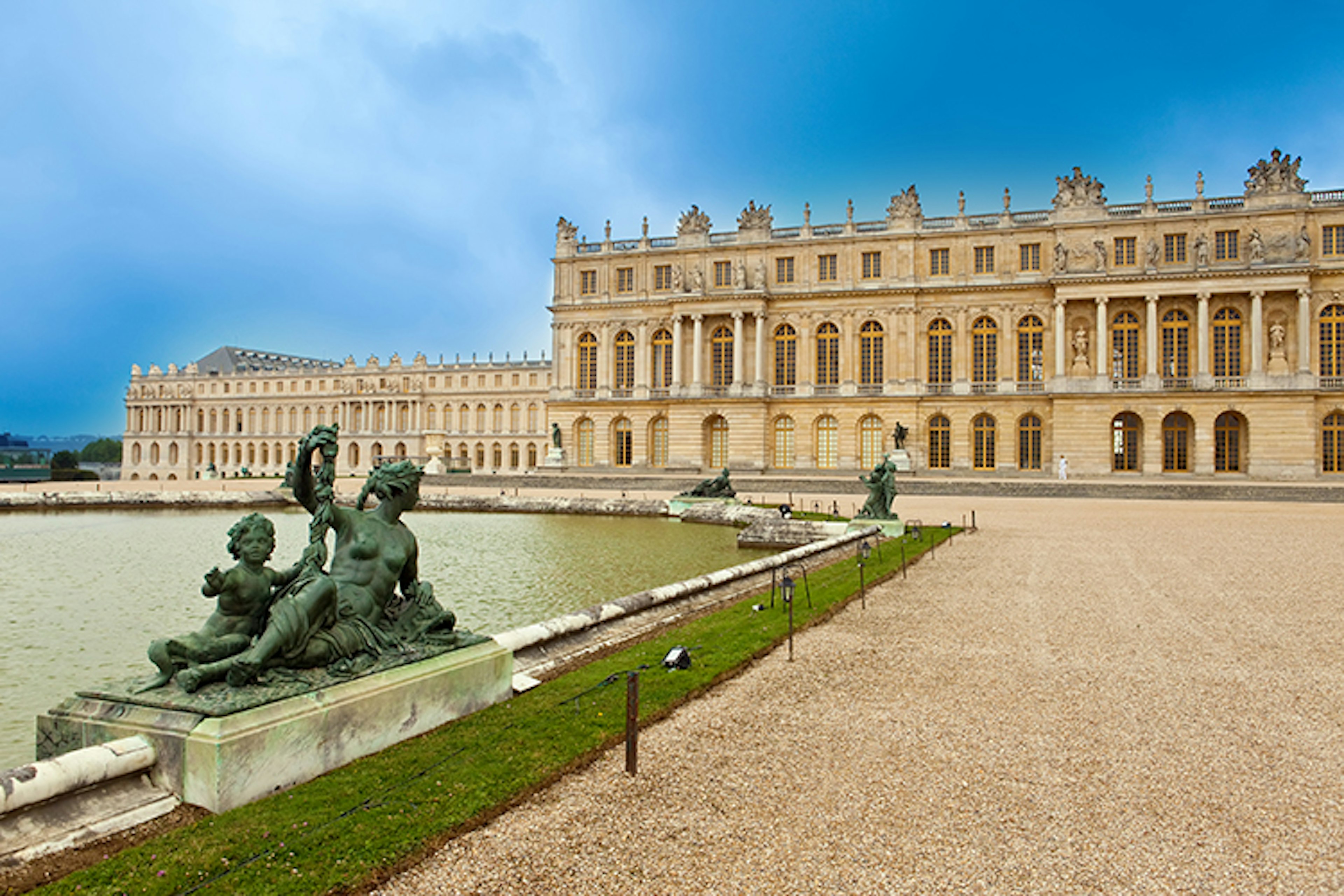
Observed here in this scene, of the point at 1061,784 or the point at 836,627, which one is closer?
the point at 1061,784

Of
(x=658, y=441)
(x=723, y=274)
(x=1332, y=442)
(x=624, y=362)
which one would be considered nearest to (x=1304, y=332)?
(x=1332, y=442)

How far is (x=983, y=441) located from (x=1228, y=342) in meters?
13.0

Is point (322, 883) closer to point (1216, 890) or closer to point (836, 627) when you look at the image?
point (1216, 890)

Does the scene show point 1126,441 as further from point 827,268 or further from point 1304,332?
point 827,268

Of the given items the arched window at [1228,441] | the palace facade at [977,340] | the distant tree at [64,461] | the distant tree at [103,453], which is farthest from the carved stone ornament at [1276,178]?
the distant tree at [103,453]

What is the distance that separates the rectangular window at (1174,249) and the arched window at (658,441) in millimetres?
28619

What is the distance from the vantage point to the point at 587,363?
172 feet

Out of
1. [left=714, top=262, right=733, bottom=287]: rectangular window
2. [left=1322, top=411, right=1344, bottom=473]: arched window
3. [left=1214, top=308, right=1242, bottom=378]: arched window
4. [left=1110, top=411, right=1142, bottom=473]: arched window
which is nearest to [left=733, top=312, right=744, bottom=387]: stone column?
[left=714, top=262, right=733, bottom=287]: rectangular window

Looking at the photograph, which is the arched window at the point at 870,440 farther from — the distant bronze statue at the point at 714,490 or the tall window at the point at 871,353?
the distant bronze statue at the point at 714,490

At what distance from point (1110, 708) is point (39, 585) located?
15.3 metres

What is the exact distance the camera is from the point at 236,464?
334ft

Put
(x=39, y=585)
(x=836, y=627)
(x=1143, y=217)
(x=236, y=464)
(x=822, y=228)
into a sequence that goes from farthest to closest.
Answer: (x=236, y=464), (x=822, y=228), (x=1143, y=217), (x=39, y=585), (x=836, y=627)

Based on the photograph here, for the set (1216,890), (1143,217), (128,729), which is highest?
(1143,217)

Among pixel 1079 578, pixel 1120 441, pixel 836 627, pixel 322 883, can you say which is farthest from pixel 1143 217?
pixel 322 883
